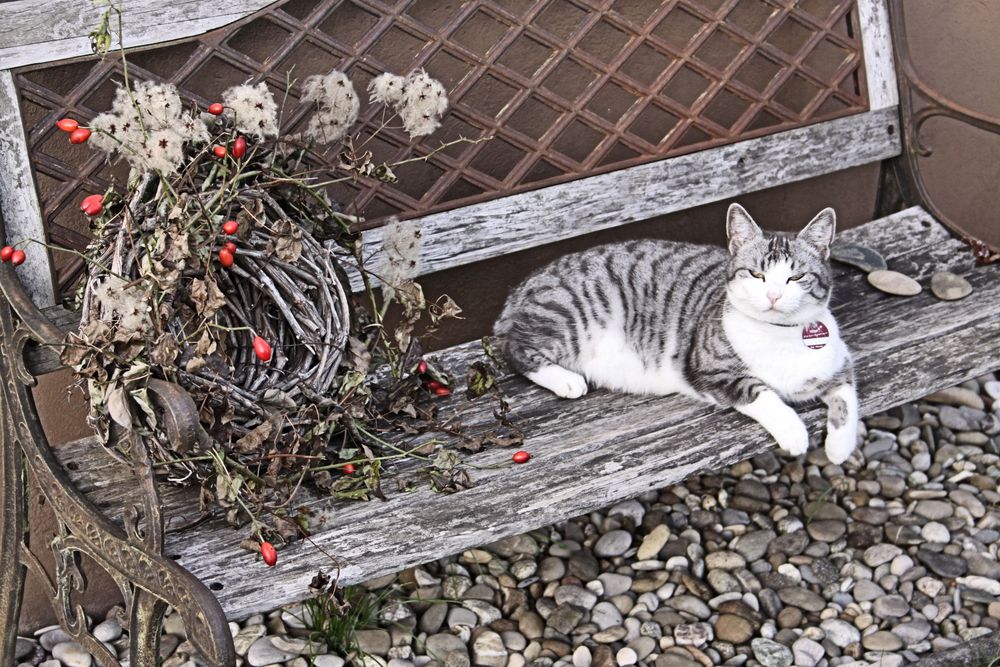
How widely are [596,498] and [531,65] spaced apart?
1434mm

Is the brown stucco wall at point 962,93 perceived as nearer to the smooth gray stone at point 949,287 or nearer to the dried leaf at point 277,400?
the smooth gray stone at point 949,287

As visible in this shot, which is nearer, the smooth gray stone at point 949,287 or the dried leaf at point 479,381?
the dried leaf at point 479,381

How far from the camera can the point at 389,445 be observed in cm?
229

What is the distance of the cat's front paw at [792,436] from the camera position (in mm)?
2447

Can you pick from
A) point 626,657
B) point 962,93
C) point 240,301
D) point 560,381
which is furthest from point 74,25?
point 962,93

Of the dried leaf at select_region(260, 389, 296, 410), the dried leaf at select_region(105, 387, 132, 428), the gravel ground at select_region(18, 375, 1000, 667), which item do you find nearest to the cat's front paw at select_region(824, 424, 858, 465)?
the gravel ground at select_region(18, 375, 1000, 667)

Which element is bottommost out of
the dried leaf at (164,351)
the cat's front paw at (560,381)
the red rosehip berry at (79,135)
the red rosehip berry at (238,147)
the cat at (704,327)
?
the cat's front paw at (560,381)

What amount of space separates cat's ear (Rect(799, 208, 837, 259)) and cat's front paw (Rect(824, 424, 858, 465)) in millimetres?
424

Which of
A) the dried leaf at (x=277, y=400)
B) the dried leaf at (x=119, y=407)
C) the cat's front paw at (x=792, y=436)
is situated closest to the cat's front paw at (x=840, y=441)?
the cat's front paw at (x=792, y=436)

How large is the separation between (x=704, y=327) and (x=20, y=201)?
1.72 meters

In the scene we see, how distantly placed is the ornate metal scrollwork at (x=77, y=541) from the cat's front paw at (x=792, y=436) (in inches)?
53.0

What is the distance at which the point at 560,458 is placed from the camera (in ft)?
7.84

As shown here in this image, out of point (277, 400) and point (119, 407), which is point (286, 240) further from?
point (119, 407)

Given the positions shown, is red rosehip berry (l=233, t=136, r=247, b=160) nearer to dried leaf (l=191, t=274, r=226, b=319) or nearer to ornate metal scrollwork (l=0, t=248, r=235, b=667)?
dried leaf (l=191, t=274, r=226, b=319)
